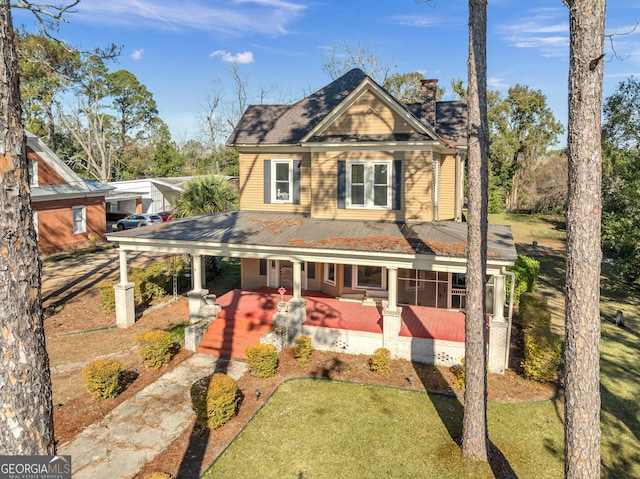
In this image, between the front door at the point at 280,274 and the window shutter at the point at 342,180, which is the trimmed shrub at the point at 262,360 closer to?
the front door at the point at 280,274

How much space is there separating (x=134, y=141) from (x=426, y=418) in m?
61.9

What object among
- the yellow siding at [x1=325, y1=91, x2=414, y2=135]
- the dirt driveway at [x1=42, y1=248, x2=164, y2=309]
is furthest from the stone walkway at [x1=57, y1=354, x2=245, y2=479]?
the yellow siding at [x1=325, y1=91, x2=414, y2=135]

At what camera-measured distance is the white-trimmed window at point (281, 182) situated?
19031 millimetres

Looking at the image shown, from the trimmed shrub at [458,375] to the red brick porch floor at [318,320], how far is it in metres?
1.02

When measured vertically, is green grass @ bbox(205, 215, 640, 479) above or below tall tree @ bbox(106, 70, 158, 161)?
below

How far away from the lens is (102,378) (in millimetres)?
10539

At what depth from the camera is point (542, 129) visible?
178 feet

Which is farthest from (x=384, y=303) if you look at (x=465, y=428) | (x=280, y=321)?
(x=465, y=428)

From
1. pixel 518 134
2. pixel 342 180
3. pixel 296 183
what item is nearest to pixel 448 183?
pixel 342 180

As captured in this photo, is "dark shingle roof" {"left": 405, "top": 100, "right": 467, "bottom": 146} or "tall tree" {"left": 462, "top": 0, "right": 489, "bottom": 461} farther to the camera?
"dark shingle roof" {"left": 405, "top": 100, "right": 467, "bottom": 146}

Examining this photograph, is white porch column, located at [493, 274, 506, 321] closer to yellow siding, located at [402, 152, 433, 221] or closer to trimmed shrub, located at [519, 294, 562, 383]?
trimmed shrub, located at [519, 294, 562, 383]

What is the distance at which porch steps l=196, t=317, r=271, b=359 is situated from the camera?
13.6 m

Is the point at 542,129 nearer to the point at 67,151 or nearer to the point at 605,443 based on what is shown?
the point at 605,443

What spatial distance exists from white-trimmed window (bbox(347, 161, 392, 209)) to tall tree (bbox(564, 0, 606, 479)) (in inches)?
422
